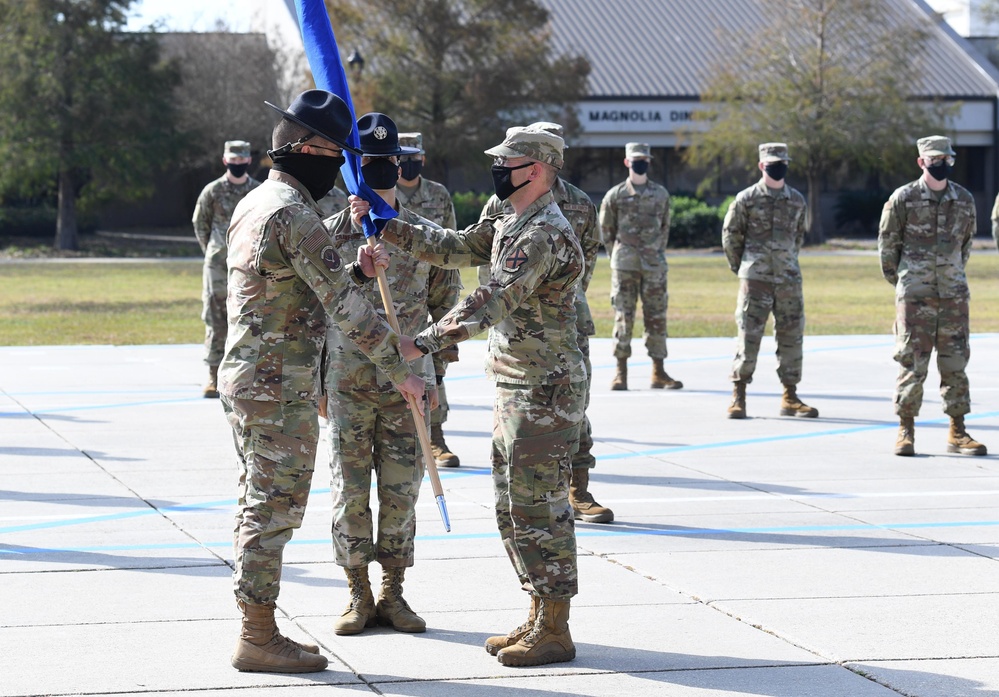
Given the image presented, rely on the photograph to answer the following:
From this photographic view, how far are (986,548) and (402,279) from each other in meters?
3.56

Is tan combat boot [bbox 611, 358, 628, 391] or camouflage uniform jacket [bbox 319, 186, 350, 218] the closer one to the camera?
camouflage uniform jacket [bbox 319, 186, 350, 218]

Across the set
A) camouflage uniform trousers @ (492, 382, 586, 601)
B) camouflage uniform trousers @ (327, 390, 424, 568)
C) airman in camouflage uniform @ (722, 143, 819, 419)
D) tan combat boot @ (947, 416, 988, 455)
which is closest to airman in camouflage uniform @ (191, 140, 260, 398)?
airman in camouflage uniform @ (722, 143, 819, 419)

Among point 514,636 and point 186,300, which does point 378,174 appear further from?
point 186,300

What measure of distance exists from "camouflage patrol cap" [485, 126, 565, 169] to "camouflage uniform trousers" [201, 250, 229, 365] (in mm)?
7704

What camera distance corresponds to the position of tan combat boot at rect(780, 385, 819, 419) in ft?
41.6

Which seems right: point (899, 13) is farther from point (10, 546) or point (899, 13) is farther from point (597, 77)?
point (10, 546)

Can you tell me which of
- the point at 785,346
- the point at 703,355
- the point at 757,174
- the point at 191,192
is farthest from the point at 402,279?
the point at 191,192

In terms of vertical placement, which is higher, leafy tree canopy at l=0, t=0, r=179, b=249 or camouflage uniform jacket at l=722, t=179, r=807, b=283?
leafy tree canopy at l=0, t=0, r=179, b=249

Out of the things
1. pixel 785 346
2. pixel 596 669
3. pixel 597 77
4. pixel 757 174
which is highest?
pixel 597 77

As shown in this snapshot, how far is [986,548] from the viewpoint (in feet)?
25.4

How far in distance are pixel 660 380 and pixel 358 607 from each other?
343 inches

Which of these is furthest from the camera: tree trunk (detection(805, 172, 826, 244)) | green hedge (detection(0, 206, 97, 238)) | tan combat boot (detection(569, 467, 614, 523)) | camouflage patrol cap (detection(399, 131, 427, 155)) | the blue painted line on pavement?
tree trunk (detection(805, 172, 826, 244))

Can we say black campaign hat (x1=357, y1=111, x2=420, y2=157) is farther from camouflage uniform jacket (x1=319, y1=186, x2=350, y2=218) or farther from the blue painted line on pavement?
camouflage uniform jacket (x1=319, y1=186, x2=350, y2=218)

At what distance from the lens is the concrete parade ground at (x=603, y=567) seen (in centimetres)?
557
